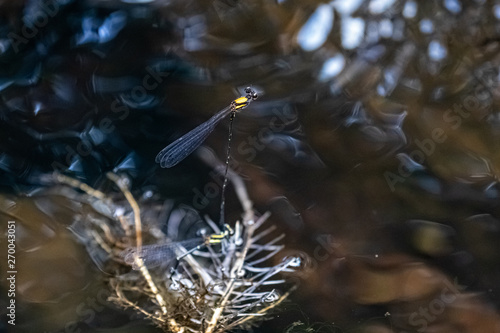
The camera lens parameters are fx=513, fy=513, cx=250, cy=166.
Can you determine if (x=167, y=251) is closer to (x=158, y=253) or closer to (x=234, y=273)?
(x=158, y=253)

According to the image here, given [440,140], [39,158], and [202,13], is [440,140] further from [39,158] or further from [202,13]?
[39,158]

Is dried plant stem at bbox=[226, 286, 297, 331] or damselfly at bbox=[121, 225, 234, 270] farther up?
damselfly at bbox=[121, 225, 234, 270]

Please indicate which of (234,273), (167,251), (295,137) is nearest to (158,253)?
(167,251)

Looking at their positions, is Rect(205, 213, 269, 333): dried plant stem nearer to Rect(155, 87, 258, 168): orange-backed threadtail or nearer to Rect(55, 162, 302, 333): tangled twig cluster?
Rect(55, 162, 302, 333): tangled twig cluster

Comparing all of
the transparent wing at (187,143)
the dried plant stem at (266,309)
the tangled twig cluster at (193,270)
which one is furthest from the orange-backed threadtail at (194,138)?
the dried plant stem at (266,309)

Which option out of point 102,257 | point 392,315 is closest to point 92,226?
point 102,257

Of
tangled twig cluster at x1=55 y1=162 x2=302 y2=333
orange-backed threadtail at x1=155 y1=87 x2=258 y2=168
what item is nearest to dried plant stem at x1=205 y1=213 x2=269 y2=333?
tangled twig cluster at x1=55 y1=162 x2=302 y2=333
